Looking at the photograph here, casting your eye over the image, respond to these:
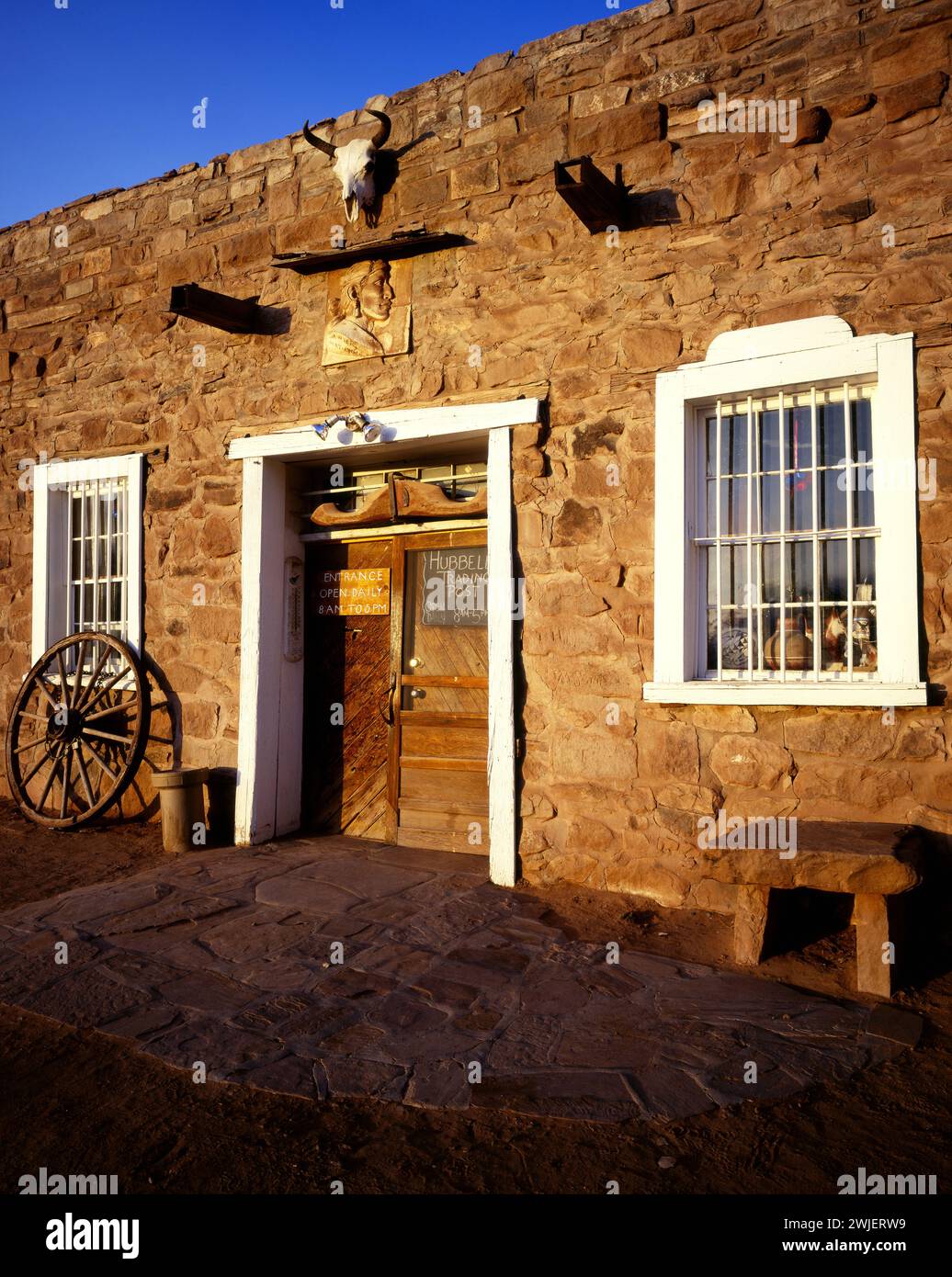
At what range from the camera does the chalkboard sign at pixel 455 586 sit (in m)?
5.52

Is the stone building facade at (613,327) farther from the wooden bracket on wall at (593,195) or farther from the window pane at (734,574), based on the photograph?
the window pane at (734,574)

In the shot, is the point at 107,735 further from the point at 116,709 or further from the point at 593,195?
the point at 593,195

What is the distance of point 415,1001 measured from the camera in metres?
3.37

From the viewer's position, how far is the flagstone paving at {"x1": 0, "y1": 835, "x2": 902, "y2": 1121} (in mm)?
2781

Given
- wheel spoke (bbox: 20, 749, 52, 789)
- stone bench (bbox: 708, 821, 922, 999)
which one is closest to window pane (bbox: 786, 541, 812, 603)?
stone bench (bbox: 708, 821, 922, 999)

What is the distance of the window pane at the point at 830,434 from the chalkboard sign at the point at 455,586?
2.13 metres

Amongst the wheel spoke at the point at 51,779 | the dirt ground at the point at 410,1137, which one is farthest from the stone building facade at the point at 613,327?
the dirt ground at the point at 410,1137

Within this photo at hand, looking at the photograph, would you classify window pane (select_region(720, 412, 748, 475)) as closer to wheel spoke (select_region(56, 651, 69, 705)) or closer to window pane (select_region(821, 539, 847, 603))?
window pane (select_region(821, 539, 847, 603))

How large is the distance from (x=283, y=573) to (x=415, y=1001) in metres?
3.48

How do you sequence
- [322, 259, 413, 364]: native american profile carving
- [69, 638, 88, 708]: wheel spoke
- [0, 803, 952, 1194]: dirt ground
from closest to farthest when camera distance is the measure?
1. [0, 803, 952, 1194]: dirt ground
2. [322, 259, 413, 364]: native american profile carving
3. [69, 638, 88, 708]: wheel spoke

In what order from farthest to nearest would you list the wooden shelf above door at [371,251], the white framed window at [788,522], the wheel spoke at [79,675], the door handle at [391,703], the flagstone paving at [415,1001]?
the wheel spoke at [79,675] < the door handle at [391,703] < the wooden shelf above door at [371,251] < the white framed window at [788,522] < the flagstone paving at [415,1001]

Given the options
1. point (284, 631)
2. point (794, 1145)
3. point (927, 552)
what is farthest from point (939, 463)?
Answer: point (284, 631)

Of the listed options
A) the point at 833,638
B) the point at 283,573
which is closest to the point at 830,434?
the point at 833,638
